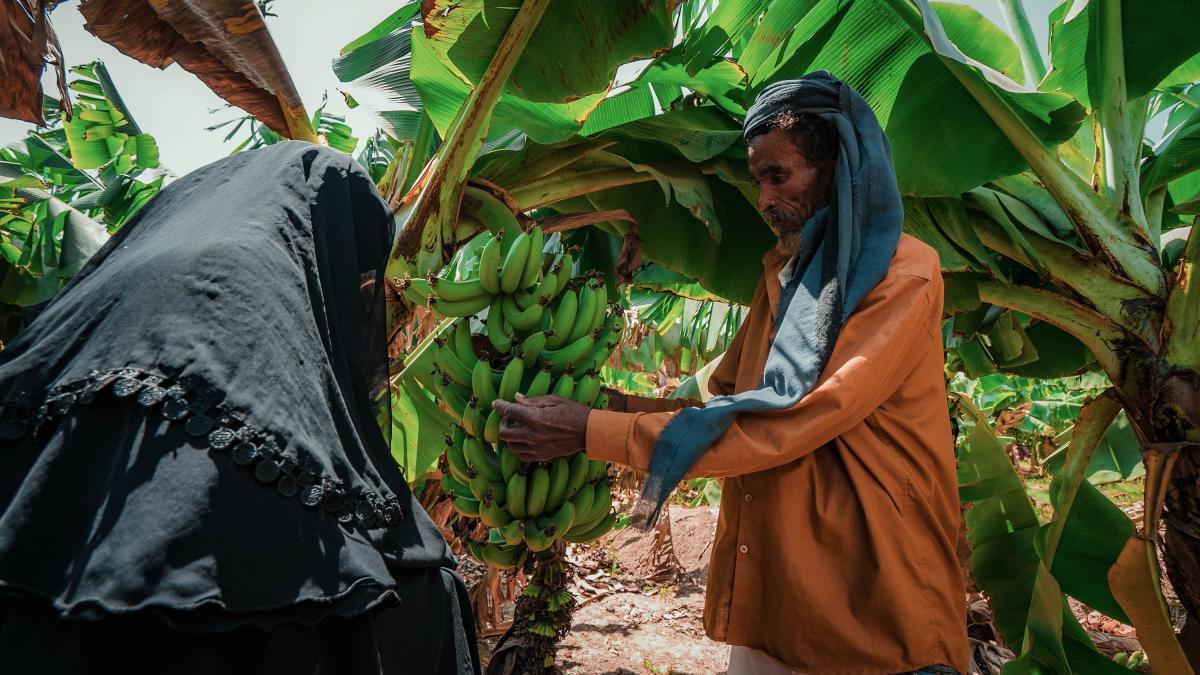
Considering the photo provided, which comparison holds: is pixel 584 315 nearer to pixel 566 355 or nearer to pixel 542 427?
pixel 566 355

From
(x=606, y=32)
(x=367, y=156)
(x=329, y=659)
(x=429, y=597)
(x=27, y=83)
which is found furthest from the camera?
(x=367, y=156)

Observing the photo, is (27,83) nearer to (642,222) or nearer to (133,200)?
(642,222)

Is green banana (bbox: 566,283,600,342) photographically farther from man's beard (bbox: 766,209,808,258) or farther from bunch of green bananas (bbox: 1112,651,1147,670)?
bunch of green bananas (bbox: 1112,651,1147,670)

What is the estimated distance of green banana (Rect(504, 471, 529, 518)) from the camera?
77.2 inches

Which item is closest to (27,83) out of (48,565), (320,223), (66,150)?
(320,223)

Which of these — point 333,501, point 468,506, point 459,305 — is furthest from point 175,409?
point 468,506

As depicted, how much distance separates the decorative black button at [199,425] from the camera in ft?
3.46

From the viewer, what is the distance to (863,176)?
1.98 m

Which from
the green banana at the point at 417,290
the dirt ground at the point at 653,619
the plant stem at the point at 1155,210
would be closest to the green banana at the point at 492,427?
the green banana at the point at 417,290

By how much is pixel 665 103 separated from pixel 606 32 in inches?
41.0

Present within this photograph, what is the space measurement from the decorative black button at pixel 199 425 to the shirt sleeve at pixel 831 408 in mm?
978

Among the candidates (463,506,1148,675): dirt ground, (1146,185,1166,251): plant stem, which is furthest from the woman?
(1146,185,1166,251): plant stem

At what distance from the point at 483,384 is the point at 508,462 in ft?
0.76

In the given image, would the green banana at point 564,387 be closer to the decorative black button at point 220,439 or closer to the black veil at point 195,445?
the black veil at point 195,445
